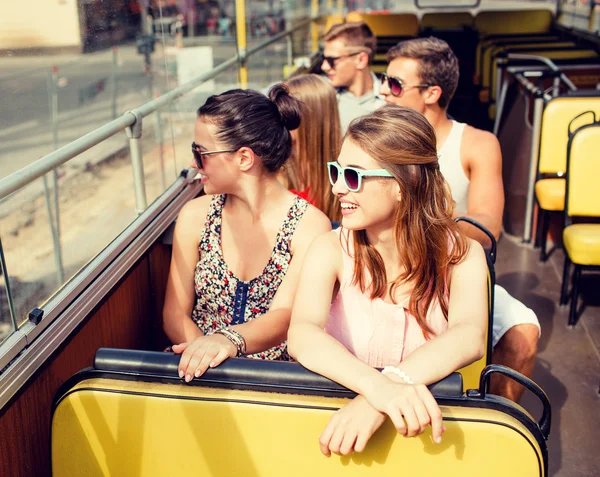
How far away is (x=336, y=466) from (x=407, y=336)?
407 millimetres

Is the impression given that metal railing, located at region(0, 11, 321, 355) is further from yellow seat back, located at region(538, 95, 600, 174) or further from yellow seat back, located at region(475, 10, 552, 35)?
yellow seat back, located at region(475, 10, 552, 35)

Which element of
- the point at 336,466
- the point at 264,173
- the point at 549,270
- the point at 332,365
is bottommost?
the point at 549,270

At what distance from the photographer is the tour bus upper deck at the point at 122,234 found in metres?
1.39

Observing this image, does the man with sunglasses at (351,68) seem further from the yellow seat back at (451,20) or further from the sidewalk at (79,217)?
the yellow seat back at (451,20)

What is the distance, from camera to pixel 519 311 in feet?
6.54

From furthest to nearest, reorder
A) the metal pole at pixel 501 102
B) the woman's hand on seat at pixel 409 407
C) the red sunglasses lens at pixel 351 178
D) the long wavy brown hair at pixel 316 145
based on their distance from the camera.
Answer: the metal pole at pixel 501 102 → the long wavy brown hair at pixel 316 145 → the red sunglasses lens at pixel 351 178 → the woman's hand on seat at pixel 409 407

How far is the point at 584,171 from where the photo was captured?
3.12 m

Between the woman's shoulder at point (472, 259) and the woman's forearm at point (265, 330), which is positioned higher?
the woman's shoulder at point (472, 259)

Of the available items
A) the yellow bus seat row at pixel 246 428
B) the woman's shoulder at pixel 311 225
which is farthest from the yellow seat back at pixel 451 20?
the yellow bus seat row at pixel 246 428

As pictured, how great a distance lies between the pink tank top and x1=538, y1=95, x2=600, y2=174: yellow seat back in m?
2.55

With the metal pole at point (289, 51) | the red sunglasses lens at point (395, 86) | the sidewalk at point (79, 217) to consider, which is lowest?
the sidewalk at point (79, 217)

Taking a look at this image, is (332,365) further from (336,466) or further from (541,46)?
(541,46)

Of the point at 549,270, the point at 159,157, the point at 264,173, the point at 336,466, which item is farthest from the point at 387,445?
the point at 549,270

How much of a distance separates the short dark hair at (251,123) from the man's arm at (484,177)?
30.2 inches
